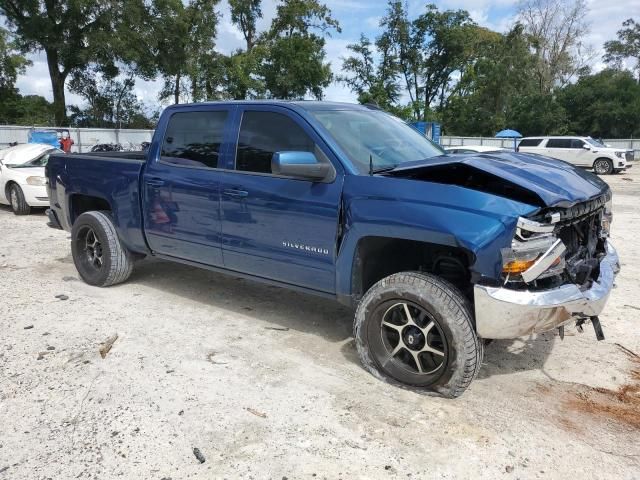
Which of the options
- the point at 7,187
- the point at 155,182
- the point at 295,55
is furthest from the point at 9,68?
the point at 155,182

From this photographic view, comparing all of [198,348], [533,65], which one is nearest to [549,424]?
[198,348]

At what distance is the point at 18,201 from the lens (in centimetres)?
1083

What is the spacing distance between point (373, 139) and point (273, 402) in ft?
6.87

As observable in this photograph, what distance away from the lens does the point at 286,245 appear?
4148 millimetres

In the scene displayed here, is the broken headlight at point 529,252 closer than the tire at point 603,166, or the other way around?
the broken headlight at point 529,252

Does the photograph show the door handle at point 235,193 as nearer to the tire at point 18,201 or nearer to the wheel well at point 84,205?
the wheel well at point 84,205

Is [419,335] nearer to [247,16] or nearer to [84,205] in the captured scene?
[84,205]

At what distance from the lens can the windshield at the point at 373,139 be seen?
4020 mm

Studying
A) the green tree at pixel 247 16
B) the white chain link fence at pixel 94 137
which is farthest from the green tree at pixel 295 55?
the white chain link fence at pixel 94 137

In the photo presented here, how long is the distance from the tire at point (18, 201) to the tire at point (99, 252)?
19.1ft

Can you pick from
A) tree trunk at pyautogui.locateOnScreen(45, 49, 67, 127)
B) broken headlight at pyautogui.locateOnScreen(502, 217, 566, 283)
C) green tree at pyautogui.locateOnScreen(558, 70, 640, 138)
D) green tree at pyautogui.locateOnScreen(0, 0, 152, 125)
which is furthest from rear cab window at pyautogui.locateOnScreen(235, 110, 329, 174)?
green tree at pyautogui.locateOnScreen(558, 70, 640, 138)

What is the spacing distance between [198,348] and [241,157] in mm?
1556

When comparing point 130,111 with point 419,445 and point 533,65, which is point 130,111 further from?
point 419,445

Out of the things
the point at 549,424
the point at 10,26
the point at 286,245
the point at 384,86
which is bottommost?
the point at 549,424
